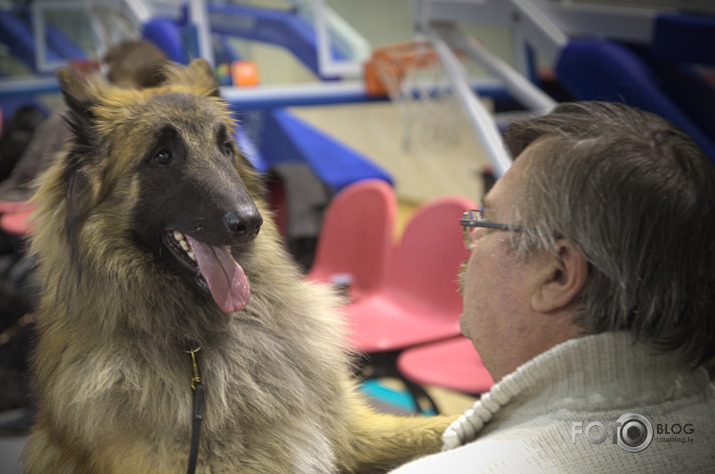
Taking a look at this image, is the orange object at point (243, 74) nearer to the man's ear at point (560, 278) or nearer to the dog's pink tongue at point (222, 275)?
the dog's pink tongue at point (222, 275)

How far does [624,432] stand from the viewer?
2.81 ft

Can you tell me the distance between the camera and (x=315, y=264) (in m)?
3.53

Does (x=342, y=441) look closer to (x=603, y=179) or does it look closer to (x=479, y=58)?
(x=603, y=179)

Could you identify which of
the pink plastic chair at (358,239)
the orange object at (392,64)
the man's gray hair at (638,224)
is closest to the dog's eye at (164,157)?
the man's gray hair at (638,224)

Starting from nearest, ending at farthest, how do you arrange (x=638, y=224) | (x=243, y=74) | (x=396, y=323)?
(x=638, y=224), (x=396, y=323), (x=243, y=74)

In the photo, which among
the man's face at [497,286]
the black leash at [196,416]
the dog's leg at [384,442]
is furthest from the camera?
the dog's leg at [384,442]

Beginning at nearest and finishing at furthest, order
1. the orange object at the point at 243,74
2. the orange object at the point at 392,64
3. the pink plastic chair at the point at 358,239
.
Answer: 1. the pink plastic chair at the point at 358,239
2. the orange object at the point at 392,64
3. the orange object at the point at 243,74

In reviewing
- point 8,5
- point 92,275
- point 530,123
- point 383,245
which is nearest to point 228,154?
point 92,275

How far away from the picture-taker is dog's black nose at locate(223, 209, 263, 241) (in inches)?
42.3

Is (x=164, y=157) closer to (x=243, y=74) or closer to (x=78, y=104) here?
(x=78, y=104)

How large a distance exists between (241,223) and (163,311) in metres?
0.22

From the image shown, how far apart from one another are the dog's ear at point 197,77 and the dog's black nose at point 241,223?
0.97ft

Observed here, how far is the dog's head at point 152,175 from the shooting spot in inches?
44.8

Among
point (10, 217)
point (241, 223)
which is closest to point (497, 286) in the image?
point (241, 223)
